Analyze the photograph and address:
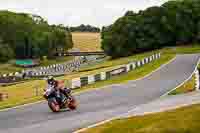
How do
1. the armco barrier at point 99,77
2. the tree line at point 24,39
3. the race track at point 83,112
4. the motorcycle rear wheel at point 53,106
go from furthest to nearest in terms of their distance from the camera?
the tree line at point 24,39 → the armco barrier at point 99,77 → the motorcycle rear wheel at point 53,106 → the race track at point 83,112

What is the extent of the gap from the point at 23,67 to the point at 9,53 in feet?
22.6

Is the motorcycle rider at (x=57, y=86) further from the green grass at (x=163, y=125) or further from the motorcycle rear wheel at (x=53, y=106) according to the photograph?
the green grass at (x=163, y=125)

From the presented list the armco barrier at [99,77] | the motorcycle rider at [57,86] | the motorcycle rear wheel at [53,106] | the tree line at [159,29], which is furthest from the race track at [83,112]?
the tree line at [159,29]

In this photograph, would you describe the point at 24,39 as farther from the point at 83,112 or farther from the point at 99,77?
the point at 83,112

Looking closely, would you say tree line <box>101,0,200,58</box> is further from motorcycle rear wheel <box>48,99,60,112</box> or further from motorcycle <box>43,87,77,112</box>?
motorcycle rear wheel <box>48,99,60,112</box>

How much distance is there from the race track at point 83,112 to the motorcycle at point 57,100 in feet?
1.14

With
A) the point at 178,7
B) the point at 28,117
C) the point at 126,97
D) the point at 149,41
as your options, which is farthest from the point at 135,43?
the point at 28,117

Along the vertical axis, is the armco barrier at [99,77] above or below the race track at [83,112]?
below

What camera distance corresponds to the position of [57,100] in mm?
21328

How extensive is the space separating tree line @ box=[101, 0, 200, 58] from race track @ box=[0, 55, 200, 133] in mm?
66080

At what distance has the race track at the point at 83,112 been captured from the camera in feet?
56.5

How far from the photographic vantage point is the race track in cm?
1722

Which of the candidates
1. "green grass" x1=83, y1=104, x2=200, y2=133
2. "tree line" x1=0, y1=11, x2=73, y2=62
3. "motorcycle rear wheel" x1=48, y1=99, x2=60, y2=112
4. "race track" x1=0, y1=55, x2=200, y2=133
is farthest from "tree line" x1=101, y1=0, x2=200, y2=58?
"green grass" x1=83, y1=104, x2=200, y2=133

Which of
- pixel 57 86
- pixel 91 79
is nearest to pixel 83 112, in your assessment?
pixel 57 86
